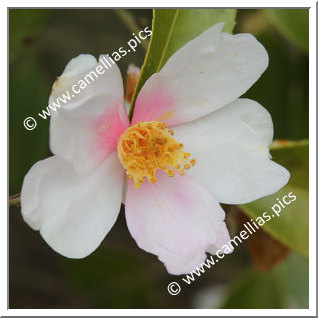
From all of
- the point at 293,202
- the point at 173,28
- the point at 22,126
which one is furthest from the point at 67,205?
the point at 22,126

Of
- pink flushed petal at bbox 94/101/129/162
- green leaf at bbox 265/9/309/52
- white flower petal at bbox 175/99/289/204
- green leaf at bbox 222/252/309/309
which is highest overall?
green leaf at bbox 265/9/309/52

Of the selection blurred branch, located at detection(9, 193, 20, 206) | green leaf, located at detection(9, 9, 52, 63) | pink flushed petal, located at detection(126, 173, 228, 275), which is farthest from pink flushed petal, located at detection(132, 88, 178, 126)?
green leaf, located at detection(9, 9, 52, 63)

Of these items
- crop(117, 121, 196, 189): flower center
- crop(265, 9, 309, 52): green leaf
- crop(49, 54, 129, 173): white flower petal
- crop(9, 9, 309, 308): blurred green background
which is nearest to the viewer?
crop(49, 54, 129, 173): white flower petal

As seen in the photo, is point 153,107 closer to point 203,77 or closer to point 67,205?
point 203,77

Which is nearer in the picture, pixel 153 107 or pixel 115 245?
pixel 153 107

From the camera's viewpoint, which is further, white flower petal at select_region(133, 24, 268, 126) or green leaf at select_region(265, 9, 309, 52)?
green leaf at select_region(265, 9, 309, 52)

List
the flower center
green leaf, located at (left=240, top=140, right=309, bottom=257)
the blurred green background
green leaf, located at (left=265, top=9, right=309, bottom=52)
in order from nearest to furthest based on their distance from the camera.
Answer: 1. the flower center
2. green leaf, located at (left=240, top=140, right=309, bottom=257)
3. green leaf, located at (left=265, top=9, right=309, bottom=52)
4. the blurred green background

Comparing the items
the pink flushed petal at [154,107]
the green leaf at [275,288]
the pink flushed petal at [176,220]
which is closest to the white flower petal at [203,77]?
the pink flushed petal at [154,107]

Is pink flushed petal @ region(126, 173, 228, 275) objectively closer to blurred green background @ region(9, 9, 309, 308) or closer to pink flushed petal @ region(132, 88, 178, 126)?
pink flushed petal @ region(132, 88, 178, 126)
